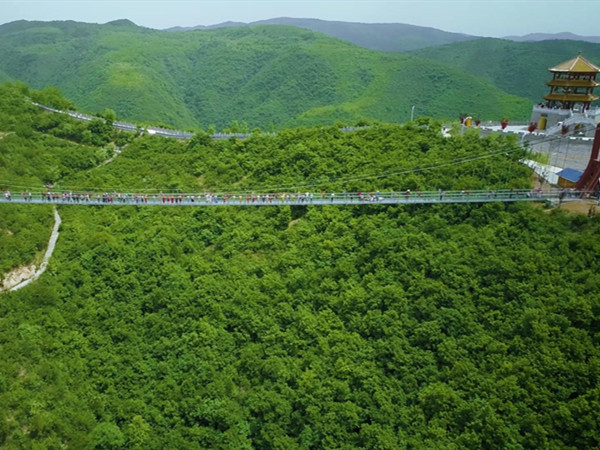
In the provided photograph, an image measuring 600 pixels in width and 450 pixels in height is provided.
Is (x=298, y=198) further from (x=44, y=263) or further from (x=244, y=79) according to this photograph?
(x=244, y=79)

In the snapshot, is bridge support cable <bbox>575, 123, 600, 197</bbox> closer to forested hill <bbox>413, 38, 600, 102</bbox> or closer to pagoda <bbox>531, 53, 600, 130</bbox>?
pagoda <bbox>531, 53, 600, 130</bbox>

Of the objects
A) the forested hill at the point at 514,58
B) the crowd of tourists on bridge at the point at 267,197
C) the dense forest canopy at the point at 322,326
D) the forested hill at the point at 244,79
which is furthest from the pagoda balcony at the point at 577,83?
the forested hill at the point at 514,58

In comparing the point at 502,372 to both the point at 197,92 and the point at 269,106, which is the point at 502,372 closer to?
the point at 269,106

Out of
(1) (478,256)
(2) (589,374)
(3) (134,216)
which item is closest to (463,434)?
(2) (589,374)

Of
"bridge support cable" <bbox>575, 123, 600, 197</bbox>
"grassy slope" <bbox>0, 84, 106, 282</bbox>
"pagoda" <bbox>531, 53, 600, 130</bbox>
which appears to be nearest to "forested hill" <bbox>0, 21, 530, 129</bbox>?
"grassy slope" <bbox>0, 84, 106, 282</bbox>

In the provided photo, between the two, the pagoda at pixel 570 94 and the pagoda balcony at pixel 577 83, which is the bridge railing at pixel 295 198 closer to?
the pagoda at pixel 570 94

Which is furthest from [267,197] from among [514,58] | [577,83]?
[514,58]
